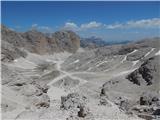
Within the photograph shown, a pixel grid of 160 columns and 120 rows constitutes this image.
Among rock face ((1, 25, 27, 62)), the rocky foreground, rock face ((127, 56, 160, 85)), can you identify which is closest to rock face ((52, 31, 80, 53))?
rock face ((1, 25, 27, 62))

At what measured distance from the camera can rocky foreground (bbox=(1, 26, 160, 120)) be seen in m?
28.4

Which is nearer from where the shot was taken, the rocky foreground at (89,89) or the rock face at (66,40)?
the rocky foreground at (89,89)

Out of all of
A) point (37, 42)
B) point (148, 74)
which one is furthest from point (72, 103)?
point (37, 42)

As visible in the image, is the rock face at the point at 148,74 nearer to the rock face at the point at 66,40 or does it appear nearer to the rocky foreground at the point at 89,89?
the rocky foreground at the point at 89,89

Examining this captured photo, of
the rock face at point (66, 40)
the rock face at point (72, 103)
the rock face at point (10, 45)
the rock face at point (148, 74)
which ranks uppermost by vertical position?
the rock face at point (66, 40)

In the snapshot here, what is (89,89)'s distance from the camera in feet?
207

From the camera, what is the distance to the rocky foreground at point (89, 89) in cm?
2839

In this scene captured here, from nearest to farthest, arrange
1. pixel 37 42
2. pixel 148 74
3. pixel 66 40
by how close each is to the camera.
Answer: pixel 148 74 < pixel 37 42 < pixel 66 40

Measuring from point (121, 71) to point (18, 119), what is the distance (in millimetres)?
53935

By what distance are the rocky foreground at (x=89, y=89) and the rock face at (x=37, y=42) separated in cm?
94

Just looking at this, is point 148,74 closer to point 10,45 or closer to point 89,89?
point 89,89

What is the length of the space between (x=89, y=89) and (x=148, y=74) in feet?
34.4

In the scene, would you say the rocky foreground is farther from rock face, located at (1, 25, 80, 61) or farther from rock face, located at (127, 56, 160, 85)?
rock face, located at (1, 25, 80, 61)

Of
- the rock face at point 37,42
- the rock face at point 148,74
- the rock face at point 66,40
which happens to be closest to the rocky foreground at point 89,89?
the rock face at point 148,74
